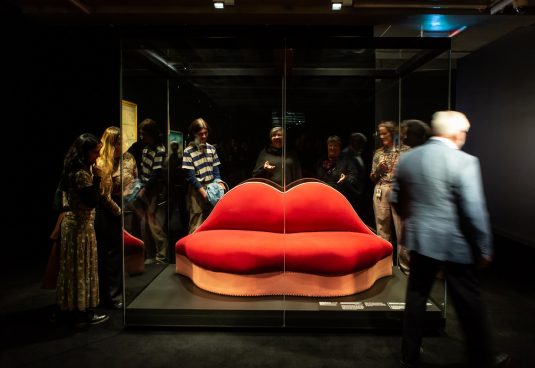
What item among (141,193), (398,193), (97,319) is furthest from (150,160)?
(398,193)

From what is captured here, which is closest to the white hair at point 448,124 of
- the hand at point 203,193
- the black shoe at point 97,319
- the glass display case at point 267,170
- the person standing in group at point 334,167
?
the glass display case at point 267,170

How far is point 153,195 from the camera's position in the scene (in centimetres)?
420

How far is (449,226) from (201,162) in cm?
210

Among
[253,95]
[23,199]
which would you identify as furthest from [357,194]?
[23,199]

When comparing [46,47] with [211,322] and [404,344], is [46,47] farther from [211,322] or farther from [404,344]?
[404,344]

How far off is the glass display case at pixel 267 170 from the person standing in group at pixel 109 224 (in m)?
0.13

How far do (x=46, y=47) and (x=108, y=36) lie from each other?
31.8 inches

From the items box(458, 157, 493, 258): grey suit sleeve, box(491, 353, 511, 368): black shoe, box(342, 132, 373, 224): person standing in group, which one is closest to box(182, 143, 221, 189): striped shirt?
box(342, 132, 373, 224): person standing in group

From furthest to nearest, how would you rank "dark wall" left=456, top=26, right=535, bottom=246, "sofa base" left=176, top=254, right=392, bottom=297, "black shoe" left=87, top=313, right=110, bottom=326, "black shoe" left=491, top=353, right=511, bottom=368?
"dark wall" left=456, top=26, right=535, bottom=246 → "sofa base" left=176, top=254, right=392, bottom=297 → "black shoe" left=87, top=313, right=110, bottom=326 → "black shoe" left=491, top=353, right=511, bottom=368

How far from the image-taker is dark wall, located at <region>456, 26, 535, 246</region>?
20.3ft

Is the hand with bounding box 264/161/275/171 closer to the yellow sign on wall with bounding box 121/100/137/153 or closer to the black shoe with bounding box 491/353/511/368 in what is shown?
the yellow sign on wall with bounding box 121/100/137/153

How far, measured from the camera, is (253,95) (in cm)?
349

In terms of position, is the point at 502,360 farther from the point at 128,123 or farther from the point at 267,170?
the point at 128,123

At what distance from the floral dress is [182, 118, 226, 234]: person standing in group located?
34.9 inches
